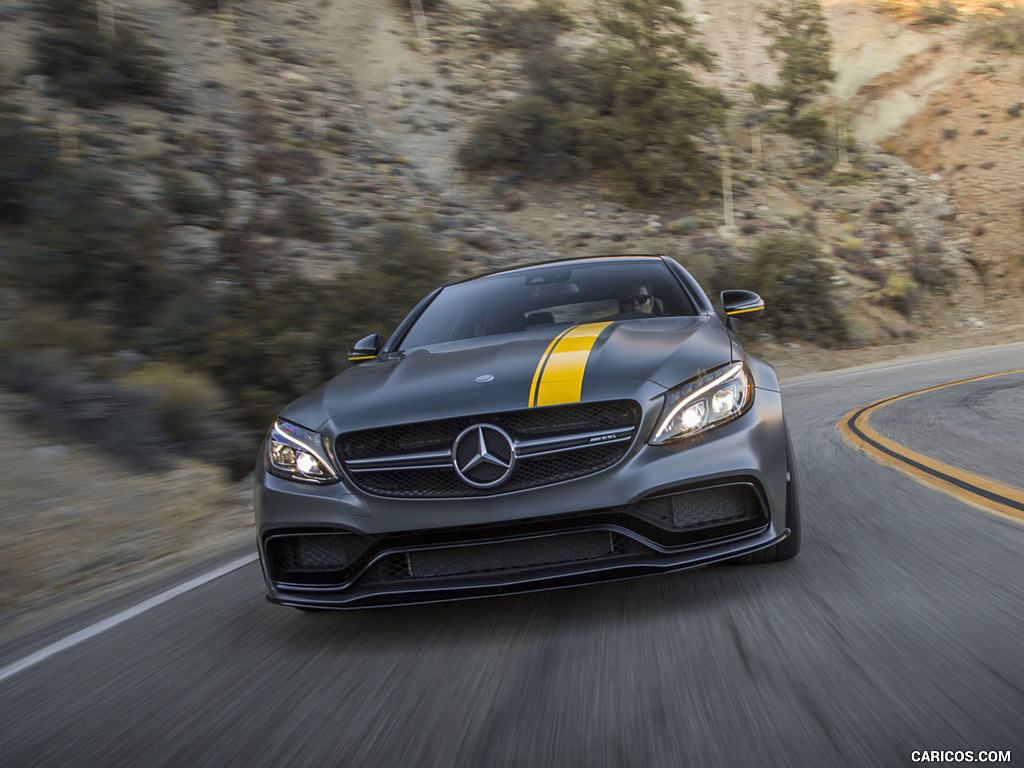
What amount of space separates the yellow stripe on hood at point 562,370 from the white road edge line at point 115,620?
225cm

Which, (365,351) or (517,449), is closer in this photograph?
(517,449)

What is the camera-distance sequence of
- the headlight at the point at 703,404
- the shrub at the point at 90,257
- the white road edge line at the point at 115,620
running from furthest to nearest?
the shrub at the point at 90,257 < the white road edge line at the point at 115,620 < the headlight at the point at 703,404

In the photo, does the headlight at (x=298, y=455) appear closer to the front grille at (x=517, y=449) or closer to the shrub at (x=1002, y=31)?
the front grille at (x=517, y=449)

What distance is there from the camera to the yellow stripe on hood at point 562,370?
3.47 meters

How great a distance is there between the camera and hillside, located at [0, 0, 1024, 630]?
2339 cm

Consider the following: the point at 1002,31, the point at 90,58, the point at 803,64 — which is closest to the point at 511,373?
the point at 90,58

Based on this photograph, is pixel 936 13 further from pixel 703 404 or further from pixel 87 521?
pixel 703 404

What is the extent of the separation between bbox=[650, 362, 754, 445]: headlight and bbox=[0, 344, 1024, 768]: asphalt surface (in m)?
0.65

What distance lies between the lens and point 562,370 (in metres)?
3.71

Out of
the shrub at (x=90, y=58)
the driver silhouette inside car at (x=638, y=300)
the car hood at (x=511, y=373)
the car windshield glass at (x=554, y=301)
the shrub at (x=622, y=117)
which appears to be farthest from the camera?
the shrub at (x=622, y=117)

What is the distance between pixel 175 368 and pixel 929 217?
29886 millimetres

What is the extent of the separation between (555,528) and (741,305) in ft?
8.51

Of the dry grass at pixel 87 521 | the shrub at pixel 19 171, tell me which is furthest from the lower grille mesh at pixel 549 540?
the shrub at pixel 19 171

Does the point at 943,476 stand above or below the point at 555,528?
below
